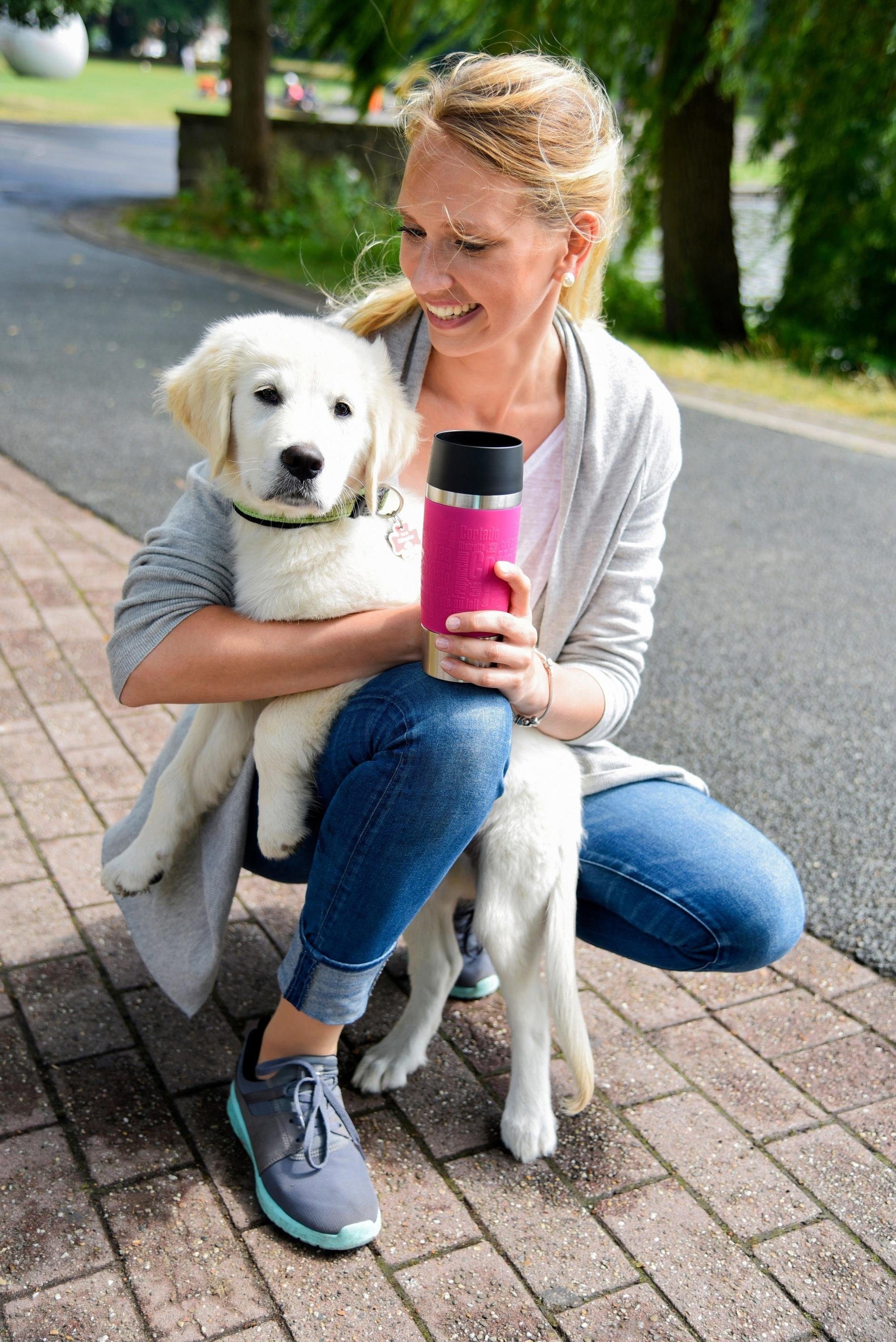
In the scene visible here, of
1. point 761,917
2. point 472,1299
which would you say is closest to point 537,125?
point 761,917

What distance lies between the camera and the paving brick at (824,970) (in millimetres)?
2754

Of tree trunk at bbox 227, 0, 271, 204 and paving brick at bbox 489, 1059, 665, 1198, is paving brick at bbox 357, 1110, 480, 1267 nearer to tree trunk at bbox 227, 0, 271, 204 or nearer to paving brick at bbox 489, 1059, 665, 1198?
paving brick at bbox 489, 1059, 665, 1198

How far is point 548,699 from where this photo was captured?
2.06 meters

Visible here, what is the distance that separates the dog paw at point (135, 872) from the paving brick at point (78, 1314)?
27.2 inches

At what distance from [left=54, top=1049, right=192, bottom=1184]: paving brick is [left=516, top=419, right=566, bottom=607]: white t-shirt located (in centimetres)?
119

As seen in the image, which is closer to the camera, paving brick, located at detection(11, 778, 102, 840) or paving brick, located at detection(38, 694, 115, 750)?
paving brick, located at detection(11, 778, 102, 840)

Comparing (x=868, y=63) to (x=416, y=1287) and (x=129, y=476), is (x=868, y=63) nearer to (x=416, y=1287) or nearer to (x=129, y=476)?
(x=129, y=476)

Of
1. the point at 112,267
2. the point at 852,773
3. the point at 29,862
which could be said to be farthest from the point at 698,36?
the point at 29,862

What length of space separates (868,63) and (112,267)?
7594 mm

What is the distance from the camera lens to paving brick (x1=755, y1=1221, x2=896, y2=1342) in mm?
1871

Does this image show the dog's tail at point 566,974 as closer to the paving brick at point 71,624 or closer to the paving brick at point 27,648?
the paving brick at point 27,648

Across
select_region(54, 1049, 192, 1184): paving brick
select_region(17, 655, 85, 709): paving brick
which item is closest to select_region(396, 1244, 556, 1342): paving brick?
Result: select_region(54, 1049, 192, 1184): paving brick

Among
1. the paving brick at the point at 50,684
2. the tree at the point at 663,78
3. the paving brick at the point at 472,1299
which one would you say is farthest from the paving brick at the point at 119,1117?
the tree at the point at 663,78

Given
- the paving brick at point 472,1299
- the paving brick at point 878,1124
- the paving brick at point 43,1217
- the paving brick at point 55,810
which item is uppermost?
the paving brick at point 55,810
